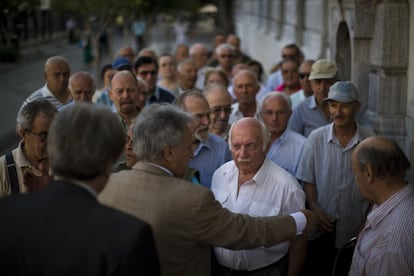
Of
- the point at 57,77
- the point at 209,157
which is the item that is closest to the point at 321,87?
the point at 209,157

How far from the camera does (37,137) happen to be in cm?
406

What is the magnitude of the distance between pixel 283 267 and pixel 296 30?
1136 cm

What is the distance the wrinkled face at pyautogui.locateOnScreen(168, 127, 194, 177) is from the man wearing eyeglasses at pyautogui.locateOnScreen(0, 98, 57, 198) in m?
1.17

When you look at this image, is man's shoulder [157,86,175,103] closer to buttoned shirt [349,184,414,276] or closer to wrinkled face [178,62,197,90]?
wrinkled face [178,62,197,90]

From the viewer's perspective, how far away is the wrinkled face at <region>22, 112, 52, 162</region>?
4.06 m

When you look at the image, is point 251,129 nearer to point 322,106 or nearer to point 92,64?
point 322,106

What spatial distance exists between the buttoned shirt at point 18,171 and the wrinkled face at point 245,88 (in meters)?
3.41

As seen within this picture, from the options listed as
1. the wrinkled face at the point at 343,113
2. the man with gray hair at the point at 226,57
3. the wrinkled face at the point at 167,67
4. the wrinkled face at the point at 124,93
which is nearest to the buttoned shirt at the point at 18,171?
the wrinkled face at the point at 124,93

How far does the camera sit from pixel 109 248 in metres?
2.23

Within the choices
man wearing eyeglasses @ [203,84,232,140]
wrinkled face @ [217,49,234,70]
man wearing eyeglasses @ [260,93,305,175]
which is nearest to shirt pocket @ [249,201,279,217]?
man wearing eyeglasses @ [260,93,305,175]

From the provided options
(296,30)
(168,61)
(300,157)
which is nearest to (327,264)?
(300,157)

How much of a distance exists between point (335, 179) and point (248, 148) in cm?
108

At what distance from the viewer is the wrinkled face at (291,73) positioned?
8211mm

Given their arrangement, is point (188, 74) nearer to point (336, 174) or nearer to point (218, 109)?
point (218, 109)
